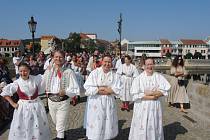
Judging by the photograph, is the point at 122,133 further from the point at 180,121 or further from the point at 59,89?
the point at 180,121

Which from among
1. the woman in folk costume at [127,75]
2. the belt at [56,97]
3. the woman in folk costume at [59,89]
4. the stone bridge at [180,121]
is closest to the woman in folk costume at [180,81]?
the stone bridge at [180,121]

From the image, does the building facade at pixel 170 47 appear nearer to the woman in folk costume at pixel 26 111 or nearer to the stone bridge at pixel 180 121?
the stone bridge at pixel 180 121

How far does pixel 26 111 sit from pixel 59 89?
91 cm

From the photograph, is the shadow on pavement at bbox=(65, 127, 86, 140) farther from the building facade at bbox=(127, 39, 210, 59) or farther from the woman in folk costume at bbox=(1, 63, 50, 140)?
the building facade at bbox=(127, 39, 210, 59)

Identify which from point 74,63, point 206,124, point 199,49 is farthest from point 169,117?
point 199,49

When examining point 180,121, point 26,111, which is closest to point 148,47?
point 180,121

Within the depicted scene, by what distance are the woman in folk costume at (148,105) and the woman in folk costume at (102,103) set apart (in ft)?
1.31

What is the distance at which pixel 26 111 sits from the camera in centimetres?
567

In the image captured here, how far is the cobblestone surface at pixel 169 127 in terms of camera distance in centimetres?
721

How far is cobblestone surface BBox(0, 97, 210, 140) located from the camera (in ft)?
23.7

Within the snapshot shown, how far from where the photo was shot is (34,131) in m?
5.71

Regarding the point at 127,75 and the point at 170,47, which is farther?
the point at 170,47

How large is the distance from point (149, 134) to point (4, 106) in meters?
Result: 4.01

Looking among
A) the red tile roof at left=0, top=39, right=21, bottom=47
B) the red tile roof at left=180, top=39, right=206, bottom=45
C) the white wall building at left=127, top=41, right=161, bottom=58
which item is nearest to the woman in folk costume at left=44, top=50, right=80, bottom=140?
the white wall building at left=127, top=41, right=161, bottom=58
